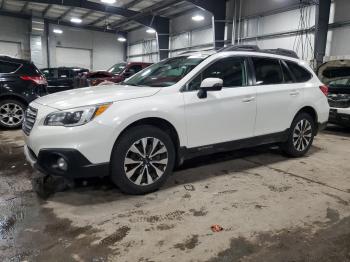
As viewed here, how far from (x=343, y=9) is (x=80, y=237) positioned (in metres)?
10.4

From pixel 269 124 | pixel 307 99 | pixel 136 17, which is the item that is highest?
pixel 136 17

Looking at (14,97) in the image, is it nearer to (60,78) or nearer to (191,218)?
(191,218)

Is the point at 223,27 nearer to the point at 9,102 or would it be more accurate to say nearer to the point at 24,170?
the point at 9,102

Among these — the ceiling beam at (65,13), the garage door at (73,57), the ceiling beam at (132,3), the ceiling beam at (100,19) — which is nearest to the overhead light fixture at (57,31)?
the ceiling beam at (65,13)

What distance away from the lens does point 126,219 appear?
254cm

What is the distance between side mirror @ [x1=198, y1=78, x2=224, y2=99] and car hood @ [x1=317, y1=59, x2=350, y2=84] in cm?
472

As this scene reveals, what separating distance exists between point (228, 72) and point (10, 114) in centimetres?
478

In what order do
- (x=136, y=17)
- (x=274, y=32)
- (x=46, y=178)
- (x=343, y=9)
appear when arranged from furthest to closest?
(x=136, y=17) → (x=274, y=32) → (x=343, y=9) → (x=46, y=178)

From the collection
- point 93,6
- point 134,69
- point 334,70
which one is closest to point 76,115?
point 334,70

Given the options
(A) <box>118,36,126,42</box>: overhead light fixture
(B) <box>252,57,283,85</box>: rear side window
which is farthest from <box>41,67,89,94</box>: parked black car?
(B) <box>252,57,283,85</box>: rear side window

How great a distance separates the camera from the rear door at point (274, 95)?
3.78m

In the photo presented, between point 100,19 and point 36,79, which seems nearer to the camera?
point 36,79

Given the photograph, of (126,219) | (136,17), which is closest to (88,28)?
(136,17)

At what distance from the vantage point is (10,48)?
18000mm
